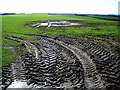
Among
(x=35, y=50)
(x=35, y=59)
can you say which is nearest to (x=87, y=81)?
(x=35, y=59)

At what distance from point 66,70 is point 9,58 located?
4.91 m

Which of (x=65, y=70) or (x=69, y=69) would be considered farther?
(x=69, y=69)

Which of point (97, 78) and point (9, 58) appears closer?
point (97, 78)

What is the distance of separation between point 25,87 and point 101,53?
776 centimetres

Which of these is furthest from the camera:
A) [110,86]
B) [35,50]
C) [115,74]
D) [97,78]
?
[35,50]

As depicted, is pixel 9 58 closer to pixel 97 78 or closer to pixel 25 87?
pixel 25 87

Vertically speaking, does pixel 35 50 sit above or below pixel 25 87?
above

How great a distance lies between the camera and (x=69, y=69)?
10406mm

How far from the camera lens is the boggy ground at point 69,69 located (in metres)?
8.52

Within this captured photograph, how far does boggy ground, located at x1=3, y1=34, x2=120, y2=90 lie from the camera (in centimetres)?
852

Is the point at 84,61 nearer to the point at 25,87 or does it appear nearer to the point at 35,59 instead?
the point at 35,59

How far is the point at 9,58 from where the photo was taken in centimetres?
1264

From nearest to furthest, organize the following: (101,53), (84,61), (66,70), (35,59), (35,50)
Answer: (66,70)
(84,61)
(35,59)
(101,53)
(35,50)

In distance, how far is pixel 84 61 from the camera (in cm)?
1175
